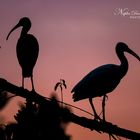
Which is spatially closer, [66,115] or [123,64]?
[66,115]

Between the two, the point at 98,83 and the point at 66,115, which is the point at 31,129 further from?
the point at 66,115

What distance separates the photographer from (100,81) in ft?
35.6

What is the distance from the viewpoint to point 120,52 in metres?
12.4

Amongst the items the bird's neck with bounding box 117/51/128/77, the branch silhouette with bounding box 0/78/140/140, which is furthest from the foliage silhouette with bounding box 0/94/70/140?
the branch silhouette with bounding box 0/78/140/140

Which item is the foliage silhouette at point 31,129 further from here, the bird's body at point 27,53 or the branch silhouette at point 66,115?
the branch silhouette at point 66,115

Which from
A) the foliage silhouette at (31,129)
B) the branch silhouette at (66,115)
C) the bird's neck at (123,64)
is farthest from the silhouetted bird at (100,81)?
the branch silhouette at (66,115)

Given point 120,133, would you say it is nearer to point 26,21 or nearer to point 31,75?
point 31,75

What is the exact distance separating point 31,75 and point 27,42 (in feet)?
2.98

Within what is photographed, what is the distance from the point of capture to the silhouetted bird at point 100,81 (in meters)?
10.3

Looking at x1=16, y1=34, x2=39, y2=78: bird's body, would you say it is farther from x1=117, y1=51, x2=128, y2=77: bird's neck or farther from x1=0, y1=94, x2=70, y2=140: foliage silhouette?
x1=117, y1=51, x2=128, y2=77: bird's neck

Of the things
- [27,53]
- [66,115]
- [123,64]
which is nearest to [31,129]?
[27,53]

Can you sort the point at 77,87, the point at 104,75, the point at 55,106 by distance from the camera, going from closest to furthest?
1. the point at 55,106
2. the point at 77,87
3. the point at 104,75

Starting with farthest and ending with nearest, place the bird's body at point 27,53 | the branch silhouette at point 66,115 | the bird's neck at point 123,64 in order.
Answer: the bird's body at point 27,53
the bird's neck at point 123,64
the branch silhouette at point 66,115

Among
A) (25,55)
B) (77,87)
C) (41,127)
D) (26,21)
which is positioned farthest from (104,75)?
(41,127)
